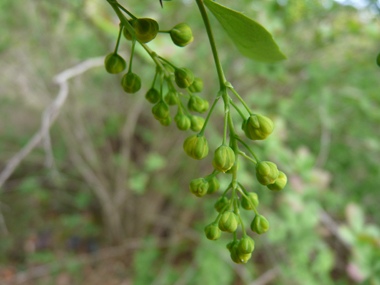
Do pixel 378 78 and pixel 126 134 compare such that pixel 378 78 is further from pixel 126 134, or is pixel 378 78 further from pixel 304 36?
pixel 126 134

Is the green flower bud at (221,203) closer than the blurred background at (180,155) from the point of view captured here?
Yes

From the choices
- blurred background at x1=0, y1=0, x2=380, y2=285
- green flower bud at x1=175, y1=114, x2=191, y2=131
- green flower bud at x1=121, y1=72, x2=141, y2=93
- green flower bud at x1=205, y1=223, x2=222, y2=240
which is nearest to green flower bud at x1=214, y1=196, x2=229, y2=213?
green flower bud at x1=205, y1=223, x2=222, y2=240

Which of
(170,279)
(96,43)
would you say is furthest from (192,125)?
(96,43)

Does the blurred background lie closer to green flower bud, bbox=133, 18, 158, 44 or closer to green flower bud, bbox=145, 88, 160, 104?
green flower bud, bbox=145, 88, 160, 104

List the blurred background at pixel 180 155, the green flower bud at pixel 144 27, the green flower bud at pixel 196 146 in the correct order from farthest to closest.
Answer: the blurred background at pixel 180 155 → the green flower bud at pixel 196 146 → the green flower bud at pixel 144 27

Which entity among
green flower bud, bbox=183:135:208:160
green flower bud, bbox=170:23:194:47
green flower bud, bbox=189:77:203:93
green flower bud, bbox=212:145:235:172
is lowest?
green flower bud, bbox=212:145:235:172

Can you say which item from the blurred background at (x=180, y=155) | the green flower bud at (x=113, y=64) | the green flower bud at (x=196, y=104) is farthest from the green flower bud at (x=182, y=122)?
the blurred background at (x=180, y=155)

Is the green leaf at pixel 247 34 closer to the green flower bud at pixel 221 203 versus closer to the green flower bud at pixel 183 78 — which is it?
the green flower bud at pixel 183 78

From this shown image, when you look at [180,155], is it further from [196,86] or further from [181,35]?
[181,35]
